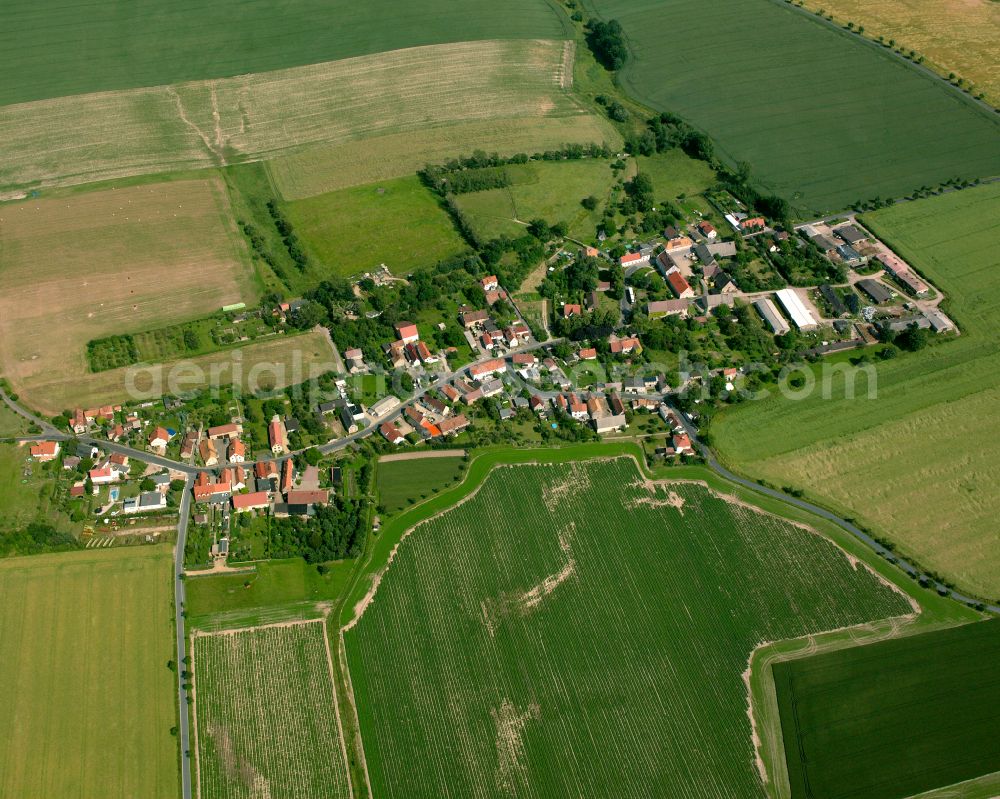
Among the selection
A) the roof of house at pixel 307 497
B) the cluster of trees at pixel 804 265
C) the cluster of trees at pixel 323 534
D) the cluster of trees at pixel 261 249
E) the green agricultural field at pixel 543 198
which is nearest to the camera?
the cluster of trees at pixel 323 534

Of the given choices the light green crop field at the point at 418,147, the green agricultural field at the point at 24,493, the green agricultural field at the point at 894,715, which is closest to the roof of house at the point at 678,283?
the light green crop field at the point at 418,147

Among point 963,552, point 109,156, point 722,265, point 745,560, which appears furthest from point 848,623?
point 109,156

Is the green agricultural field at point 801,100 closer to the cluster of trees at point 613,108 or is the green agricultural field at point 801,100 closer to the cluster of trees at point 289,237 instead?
the cluster of trees at point 613,108

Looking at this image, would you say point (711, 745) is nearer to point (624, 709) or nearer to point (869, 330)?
point (624, 709)

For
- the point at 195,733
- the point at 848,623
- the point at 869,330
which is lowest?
the point at 195,733

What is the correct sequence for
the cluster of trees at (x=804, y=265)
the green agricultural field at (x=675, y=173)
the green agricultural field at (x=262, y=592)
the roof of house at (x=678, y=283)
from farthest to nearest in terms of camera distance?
the green agricultural field at (x=675, y=173), the cluster of trees at (x=804, y=265), the roof of house at (x=678, y=283), the green agricultural field at (x=262, y=592)

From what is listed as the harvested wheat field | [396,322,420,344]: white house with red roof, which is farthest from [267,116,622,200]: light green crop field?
[396,322,420,344]: white house with red roof

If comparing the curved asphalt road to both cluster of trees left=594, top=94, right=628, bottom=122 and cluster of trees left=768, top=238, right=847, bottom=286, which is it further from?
cluster of trees left=594, top=94, right=628, bottom=122
